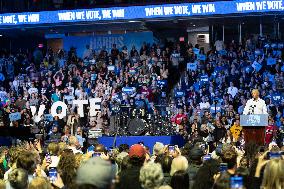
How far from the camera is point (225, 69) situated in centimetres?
2977

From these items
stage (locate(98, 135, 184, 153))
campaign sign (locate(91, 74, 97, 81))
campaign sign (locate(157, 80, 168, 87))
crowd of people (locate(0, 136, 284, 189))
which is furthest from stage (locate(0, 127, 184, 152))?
crowd of people (locate(0, 136, 284, 189))

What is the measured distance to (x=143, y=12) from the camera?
3127 centimetres

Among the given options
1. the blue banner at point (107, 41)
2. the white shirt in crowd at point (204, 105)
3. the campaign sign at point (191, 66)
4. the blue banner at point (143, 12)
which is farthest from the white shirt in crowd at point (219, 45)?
the white shirt in crowd at point (204, 105)

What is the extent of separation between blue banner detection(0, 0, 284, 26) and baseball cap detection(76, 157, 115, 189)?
24187 mm

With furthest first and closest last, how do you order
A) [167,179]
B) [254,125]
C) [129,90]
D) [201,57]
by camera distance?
[201,57]
[129,90]
[254,125]
[167,179]

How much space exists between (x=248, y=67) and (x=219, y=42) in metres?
3.71

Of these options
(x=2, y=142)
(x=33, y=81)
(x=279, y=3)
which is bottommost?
(x=2, y=142)

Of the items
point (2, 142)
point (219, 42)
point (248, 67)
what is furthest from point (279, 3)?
point (2, 142)

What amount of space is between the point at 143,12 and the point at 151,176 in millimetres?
23589

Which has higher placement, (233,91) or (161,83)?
(161,83)

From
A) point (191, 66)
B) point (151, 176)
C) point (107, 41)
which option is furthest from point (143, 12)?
point (151, 176)

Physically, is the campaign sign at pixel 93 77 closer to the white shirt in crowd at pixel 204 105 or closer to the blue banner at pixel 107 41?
the blue banner at pixel 107 41

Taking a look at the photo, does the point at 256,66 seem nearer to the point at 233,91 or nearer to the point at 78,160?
the point at 233,91

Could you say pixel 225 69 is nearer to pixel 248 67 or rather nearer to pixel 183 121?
pixel 248 67
